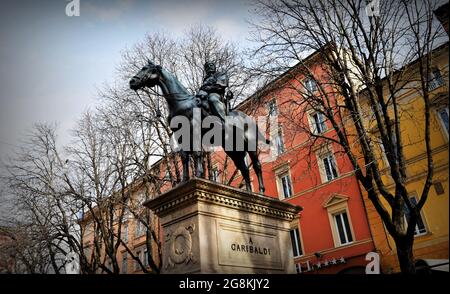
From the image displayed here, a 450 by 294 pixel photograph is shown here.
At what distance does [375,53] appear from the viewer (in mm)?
9734

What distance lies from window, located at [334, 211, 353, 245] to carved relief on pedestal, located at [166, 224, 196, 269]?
1645 cm

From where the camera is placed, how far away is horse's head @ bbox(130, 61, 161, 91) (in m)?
6.79

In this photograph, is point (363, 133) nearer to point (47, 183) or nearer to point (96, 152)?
point (96, 152)

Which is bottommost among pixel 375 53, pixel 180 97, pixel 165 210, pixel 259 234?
pixel 259 234

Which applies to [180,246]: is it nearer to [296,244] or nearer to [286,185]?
[296,244]

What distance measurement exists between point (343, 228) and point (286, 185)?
4.98m

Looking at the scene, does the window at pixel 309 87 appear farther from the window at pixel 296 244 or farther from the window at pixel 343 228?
the window at pixel 296 244

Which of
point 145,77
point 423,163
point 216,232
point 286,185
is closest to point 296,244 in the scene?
point 286,185

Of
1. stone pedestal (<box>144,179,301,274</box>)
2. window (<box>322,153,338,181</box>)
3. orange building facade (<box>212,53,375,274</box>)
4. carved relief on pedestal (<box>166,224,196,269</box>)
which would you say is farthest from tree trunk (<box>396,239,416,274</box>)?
window (<box>322,153,338,181</box>)

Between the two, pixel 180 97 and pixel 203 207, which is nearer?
pixel 203 207

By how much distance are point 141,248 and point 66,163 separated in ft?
55.6
